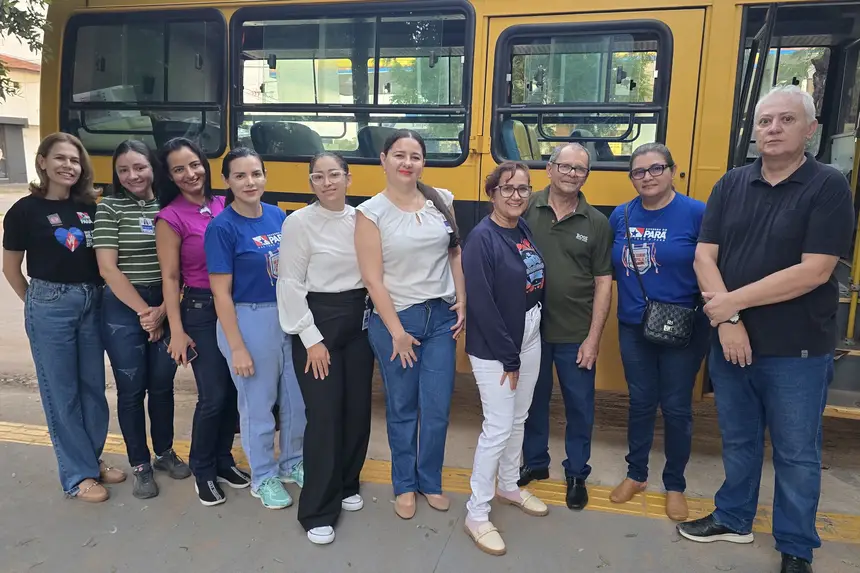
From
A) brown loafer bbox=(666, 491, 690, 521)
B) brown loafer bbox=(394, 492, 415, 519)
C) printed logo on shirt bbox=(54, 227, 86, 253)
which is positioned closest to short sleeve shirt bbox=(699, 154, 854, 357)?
brown loafer bbox=(666, 491, 690, 521)

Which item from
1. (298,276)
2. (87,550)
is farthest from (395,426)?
(87,550)

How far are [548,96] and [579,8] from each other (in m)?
0.50

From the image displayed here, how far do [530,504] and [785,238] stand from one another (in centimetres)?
176

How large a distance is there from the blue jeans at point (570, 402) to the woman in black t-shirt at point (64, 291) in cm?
236

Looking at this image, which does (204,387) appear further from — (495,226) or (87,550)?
(495,226)

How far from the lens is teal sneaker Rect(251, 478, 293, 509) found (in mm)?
3156

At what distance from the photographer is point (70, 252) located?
3006 mm

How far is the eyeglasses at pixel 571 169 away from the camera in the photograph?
9.43 feet

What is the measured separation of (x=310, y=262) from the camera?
9.05 ft

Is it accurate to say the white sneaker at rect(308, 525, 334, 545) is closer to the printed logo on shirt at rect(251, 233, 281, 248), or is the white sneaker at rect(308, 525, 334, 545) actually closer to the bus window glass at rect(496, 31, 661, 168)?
the printed logo on shirt at rect(251, 233, 281, 248)

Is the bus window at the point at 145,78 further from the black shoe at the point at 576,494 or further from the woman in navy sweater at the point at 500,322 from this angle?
the black shoe at the point at 576,494

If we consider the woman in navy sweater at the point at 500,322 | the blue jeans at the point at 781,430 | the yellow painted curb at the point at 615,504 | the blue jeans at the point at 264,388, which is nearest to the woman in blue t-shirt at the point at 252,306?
the blue jeans at the point at 264,388

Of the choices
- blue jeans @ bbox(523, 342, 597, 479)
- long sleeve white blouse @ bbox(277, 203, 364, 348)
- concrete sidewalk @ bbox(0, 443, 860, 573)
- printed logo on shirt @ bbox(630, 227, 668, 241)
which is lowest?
concrete sidewalk @ bbox(0, 443, 860, 573)

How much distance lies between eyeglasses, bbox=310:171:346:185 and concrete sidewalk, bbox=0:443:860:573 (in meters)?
1.71
